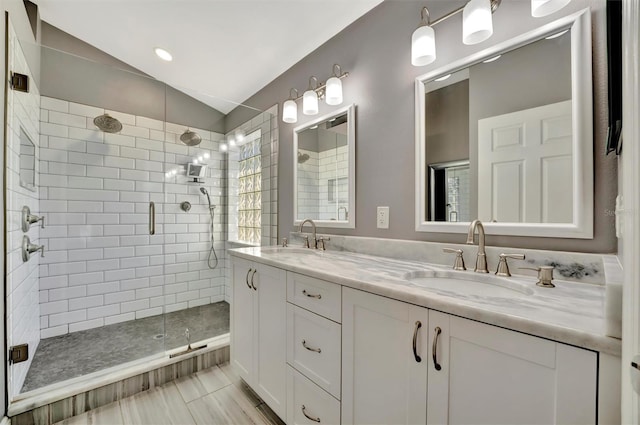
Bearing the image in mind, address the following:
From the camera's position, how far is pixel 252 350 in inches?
60.9

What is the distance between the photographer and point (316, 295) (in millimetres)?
1134

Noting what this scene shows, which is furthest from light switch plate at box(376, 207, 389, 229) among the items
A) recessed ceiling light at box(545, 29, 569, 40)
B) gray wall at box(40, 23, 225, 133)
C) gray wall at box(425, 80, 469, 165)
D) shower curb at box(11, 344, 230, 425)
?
gray wall at box(40, 23, 225, 133)

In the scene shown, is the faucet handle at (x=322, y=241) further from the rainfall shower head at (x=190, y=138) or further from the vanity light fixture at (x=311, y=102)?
the rainfall shower head at (x=190, y=138)

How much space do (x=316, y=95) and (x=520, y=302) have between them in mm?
1745

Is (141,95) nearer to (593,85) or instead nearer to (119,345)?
(119,345)

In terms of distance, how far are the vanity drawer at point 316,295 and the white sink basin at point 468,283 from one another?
28 cm

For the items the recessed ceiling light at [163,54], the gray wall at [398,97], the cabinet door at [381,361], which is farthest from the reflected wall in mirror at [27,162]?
the cabinet door at [381,361]

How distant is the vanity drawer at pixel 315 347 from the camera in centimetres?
106

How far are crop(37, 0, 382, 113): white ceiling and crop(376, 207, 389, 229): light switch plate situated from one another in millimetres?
1228

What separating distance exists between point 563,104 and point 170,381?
2.54 m

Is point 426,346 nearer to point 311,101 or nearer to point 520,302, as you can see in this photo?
point 520,302

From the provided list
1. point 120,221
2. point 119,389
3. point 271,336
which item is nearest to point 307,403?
point 271,336

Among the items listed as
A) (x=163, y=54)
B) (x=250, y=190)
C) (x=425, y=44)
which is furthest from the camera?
(x=250, y=190)

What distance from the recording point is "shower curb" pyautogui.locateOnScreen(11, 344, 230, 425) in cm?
141
